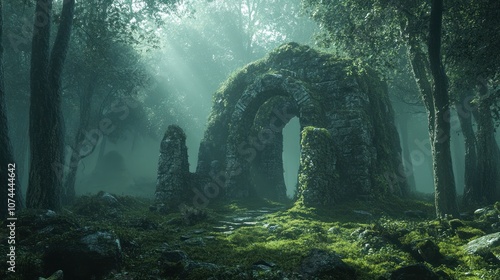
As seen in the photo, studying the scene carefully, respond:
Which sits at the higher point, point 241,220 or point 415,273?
point 241,220

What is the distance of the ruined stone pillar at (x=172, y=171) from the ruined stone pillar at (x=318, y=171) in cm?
577

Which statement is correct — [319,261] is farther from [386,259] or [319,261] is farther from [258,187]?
[258,187]

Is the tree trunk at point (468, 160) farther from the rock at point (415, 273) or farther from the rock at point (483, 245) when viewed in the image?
the rock at point (415, 273)

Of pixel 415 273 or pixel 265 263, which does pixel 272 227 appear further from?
pixel 415 273

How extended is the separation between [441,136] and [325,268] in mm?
7093

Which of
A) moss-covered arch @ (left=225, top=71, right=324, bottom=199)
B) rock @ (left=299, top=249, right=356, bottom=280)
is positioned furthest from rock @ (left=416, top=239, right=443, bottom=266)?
moss-covered arch @ (left=225, top=71, right=324, bottom=199)

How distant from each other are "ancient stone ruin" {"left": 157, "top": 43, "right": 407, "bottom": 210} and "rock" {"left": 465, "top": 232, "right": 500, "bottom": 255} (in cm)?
652

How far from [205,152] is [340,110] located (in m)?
8.24

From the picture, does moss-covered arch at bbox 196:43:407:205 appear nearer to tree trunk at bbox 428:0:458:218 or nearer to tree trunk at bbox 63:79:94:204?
tree trunk at bbox 428:0:458:218

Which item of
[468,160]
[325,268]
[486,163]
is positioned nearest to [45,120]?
[325,268]

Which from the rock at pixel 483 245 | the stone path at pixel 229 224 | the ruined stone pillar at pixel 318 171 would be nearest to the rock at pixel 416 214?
the ruined stone pillar at pixel 318 171

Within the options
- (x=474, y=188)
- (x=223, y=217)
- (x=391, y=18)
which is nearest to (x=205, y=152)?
(x=223, y=217)

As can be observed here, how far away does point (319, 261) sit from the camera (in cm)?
610

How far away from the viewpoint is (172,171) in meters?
16.4
